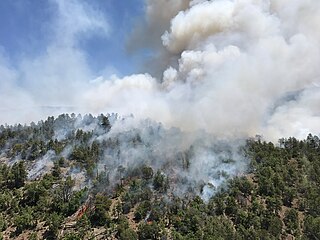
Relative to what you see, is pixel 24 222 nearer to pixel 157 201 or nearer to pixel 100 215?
pixel 100 215

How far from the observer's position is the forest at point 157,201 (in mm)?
135125

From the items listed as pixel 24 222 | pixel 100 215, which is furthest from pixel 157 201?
pixel 24 222

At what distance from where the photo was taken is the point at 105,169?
630ft

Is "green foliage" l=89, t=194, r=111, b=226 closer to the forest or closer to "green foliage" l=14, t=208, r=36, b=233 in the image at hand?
the forest

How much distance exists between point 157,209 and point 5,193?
6492 cm

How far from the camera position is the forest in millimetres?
135125

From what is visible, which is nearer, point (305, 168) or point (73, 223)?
point (73, 223)

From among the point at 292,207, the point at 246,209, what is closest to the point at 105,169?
the point at 246,209

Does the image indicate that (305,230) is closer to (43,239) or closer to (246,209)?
(246,209)

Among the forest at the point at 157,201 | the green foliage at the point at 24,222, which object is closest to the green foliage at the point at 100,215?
the forest at the point at 157,201

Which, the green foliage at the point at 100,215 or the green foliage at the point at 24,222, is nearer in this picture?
the green foliage at the point at 24,222

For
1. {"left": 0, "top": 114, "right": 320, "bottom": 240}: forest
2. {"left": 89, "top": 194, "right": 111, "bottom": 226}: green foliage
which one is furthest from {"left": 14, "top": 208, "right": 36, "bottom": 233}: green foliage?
{"left": 89, "top": 194, "right": 111, "bottom": 226}: green foliage

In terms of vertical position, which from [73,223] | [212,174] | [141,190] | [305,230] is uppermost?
[212,174]

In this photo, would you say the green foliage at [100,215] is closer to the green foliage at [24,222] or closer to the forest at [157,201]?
the forest at [157,201]
